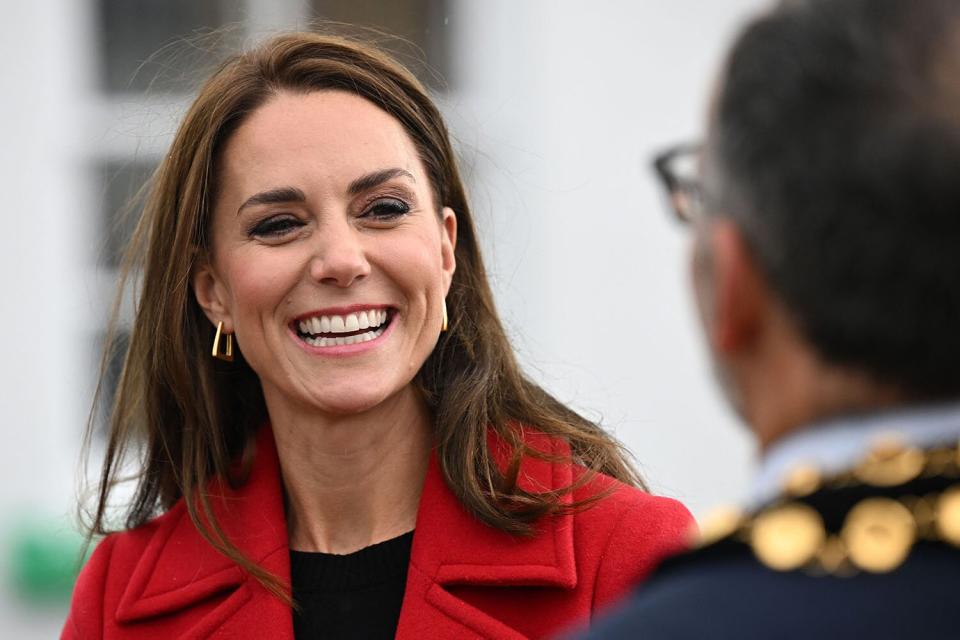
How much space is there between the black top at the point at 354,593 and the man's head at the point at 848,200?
158cm

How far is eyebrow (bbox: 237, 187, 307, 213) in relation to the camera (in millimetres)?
2824

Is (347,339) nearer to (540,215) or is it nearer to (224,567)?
(224,567)

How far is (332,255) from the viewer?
2.78 metres

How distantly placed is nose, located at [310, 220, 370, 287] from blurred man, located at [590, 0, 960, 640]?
58.5 inches

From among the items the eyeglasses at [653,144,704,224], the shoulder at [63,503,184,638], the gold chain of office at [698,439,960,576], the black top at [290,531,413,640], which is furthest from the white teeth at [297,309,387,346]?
the gold chain of office at [698,439,960,576]

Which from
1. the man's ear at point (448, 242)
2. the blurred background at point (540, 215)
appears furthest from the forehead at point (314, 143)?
the blurred background at point (540, 215)

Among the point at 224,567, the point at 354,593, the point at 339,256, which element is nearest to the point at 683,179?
the point at 339,256

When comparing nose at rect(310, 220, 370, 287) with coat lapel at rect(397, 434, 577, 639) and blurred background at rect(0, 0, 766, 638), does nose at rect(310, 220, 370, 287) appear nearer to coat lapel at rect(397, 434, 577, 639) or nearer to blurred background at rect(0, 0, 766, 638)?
coat lapel at rect(397, 434, 577, 639)

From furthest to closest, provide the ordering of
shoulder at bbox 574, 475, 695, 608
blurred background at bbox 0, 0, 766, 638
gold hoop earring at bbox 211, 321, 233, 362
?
blurred background at bbox 0, 0, 766, 638
gold hoop earring at bbox 211, 321, 233, 362
shoulder at bbox 574, 475, 695, 608

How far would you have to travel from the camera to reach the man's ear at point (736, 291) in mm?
1367

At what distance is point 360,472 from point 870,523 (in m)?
1.76

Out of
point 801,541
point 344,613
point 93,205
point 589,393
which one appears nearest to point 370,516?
point 344,613

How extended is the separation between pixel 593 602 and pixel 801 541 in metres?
1.50

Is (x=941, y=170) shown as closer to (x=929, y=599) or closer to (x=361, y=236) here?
(x=929, y=599)
